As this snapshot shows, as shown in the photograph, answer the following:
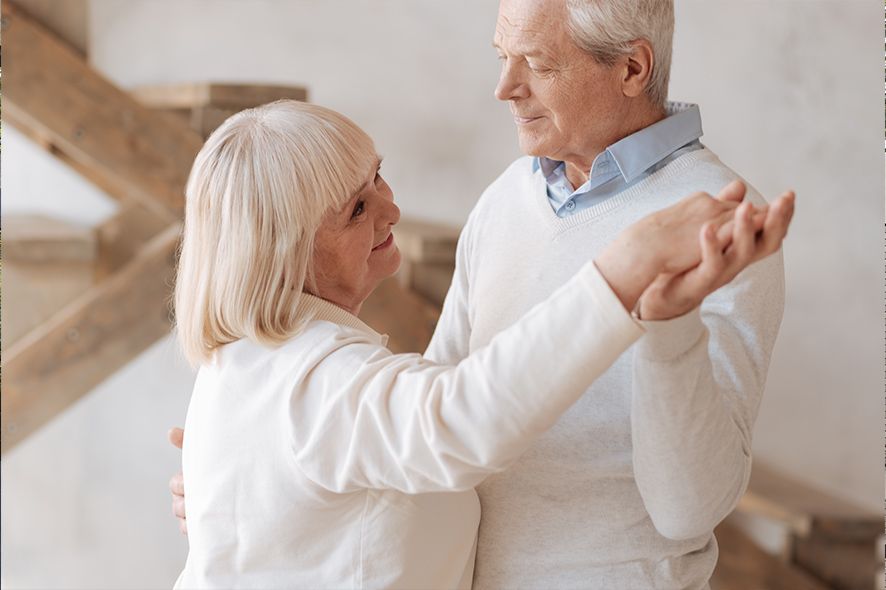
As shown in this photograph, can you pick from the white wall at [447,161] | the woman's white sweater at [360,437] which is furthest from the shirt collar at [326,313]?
the white wall at [447,161]

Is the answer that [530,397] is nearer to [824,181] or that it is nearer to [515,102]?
[515,102]

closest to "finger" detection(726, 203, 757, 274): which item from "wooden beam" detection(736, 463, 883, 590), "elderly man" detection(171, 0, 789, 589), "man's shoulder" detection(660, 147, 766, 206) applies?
"elderly man" detection(171, 0, 789, 589)

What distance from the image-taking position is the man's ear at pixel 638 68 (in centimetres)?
127

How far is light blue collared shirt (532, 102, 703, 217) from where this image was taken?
4.10ft

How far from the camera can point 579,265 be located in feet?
4.10

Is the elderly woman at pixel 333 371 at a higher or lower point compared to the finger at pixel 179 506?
higher

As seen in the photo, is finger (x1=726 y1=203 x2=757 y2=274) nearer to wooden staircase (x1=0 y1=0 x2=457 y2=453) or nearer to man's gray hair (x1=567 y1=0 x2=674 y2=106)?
man's gray hair (x1=567 y1=0 x2=674 y2=106)

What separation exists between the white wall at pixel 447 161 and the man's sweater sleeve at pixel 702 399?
1.58m

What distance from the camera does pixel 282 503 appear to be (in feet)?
3.18

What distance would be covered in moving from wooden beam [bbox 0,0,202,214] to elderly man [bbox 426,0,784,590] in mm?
1430

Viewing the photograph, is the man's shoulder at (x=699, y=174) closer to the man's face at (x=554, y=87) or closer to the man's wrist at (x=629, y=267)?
the man's face at (x=554, y=87)

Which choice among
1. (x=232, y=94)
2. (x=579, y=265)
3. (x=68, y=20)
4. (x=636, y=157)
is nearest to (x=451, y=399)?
(x=579, y=265)

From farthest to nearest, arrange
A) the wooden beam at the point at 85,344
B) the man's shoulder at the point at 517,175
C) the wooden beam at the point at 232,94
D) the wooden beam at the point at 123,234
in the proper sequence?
the wooden beam at the point at 123,234 → the wooden beam at the point at 85,344 → the wooden beam at the point at 232,94 → the man's shoulder at the point at 517,175

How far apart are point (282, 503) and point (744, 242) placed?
613mm
